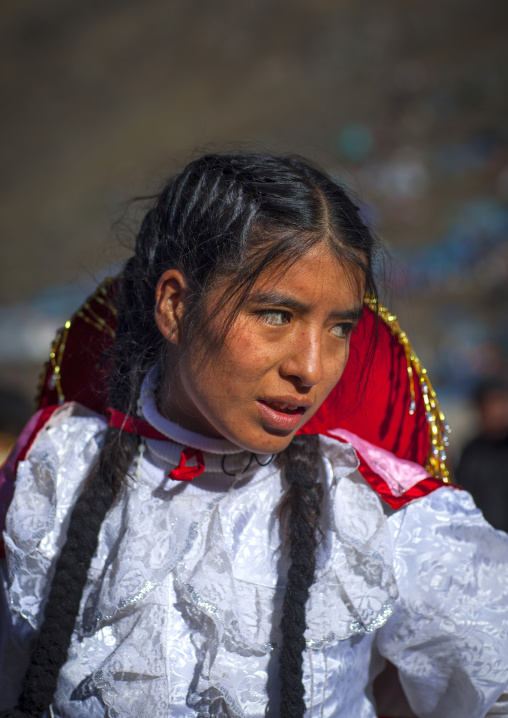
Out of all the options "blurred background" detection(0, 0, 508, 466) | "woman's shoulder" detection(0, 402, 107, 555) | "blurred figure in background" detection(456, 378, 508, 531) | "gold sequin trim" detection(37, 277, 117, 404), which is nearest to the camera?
"woman's shoulder" detection(0, 402, 107, 555)

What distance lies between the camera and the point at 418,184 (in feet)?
23.2

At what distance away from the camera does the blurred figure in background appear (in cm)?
298

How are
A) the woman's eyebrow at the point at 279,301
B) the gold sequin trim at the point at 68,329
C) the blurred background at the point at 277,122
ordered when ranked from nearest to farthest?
the woman's eyebrow at the point at 279,301 < the gold sequin trim at the point at 68,329 < the blurred background at the point at 277,122

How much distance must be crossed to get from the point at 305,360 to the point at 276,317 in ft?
0.23

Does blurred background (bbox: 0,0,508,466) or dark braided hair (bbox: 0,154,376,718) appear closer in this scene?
dark braided hair (bbox: 0,154,376,718)

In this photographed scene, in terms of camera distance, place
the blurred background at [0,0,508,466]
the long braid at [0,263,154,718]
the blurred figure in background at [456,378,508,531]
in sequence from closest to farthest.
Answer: the long braid at [0,263,154,718]
the blurred figure in background at [456,378,508,531]
the blurred background at [0,0,508,466]

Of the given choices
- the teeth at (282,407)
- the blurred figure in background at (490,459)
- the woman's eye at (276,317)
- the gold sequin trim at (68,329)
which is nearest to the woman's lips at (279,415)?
the teeth at (282,407)

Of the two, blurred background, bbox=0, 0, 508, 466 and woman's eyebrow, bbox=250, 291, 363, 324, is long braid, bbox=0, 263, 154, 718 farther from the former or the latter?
blurred background, bbox=0, 0, 508, 466

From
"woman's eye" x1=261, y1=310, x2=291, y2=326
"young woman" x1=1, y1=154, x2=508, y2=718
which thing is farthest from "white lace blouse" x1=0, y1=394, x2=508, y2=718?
"woman's eye" x1=261, y1=310, x2=291, y2=326

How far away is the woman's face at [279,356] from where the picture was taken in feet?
2.64

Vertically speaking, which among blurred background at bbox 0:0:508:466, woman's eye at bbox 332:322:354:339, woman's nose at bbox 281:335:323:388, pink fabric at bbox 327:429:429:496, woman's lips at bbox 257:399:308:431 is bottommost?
pink fabric at bbox 327:429:429:496

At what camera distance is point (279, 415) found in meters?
0.84

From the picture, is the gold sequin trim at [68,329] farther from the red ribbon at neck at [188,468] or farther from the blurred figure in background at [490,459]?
the blurred figure in background at [490,459]

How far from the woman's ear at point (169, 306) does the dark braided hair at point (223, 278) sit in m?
0.02
